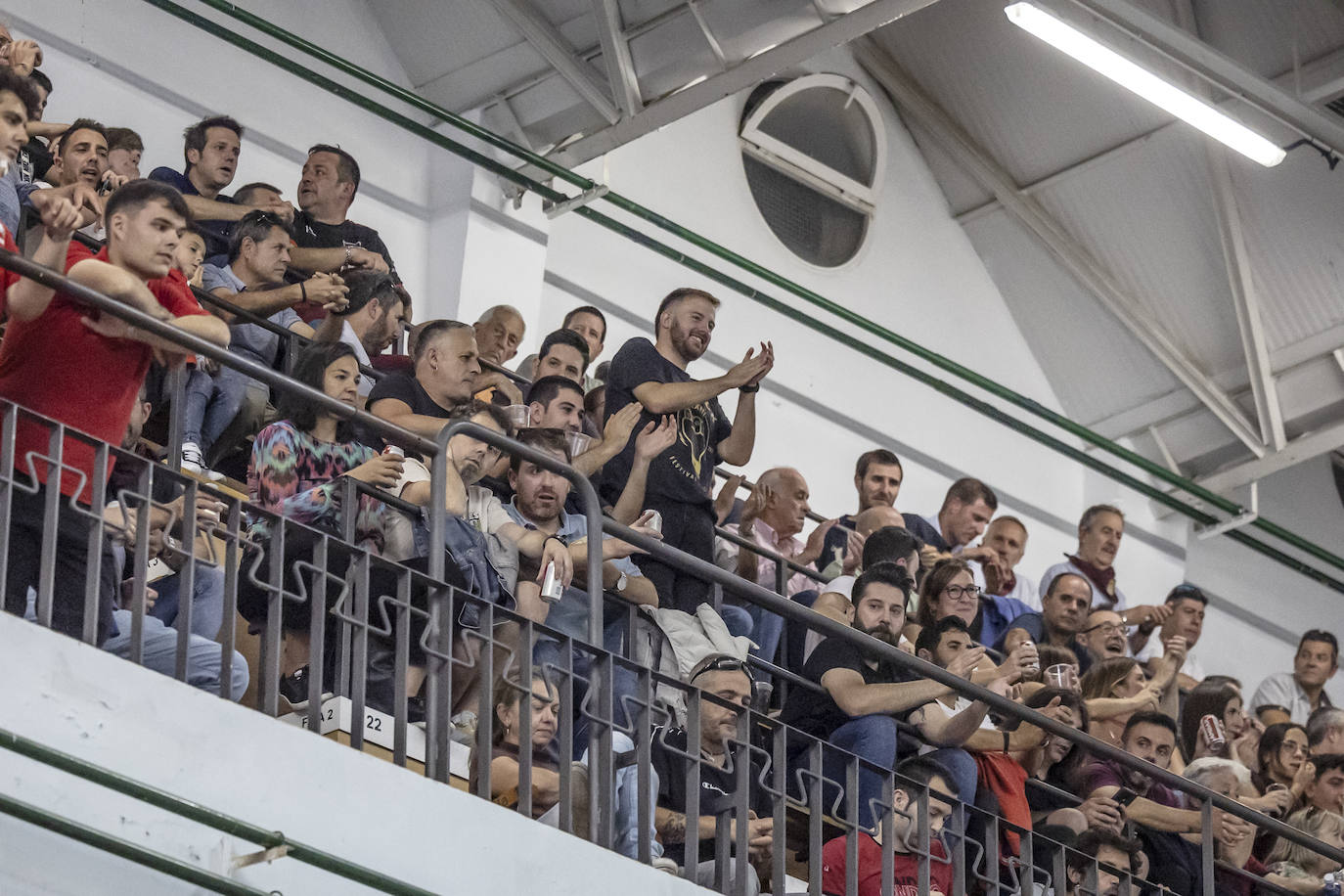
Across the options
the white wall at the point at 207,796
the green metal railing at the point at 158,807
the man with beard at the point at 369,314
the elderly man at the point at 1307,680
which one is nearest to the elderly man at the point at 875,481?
the man with beard at the point at 369,314

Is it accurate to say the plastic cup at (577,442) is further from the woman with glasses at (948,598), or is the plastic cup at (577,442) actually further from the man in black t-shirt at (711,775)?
the woman with glasses at (948,598)

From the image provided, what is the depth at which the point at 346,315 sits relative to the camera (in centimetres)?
749

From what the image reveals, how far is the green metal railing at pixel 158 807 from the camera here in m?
4.46

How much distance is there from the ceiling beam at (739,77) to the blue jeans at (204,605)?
5.09 m

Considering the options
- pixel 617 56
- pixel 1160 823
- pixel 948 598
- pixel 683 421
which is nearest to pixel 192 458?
pixel 683 421

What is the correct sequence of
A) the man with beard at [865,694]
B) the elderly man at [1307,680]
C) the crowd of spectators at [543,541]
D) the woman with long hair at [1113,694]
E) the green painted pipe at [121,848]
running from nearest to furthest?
1. the green painted pipe at [121,848]
2. the crowd of spectators at [543,541]
3. the man with beard at [865,694]
4. the woman with long hair at [1113,694]
5. the elderly man at [1307,680]

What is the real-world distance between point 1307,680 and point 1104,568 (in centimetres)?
136

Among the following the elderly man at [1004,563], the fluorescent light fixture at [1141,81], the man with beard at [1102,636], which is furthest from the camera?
the elderly man at [1004,563]

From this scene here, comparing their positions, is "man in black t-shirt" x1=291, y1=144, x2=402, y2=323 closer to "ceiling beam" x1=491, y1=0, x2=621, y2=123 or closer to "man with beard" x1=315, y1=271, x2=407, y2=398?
"man with beard" x1=315, y1=271, x2=407, y2=398

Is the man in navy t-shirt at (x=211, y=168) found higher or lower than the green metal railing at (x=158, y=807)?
higher

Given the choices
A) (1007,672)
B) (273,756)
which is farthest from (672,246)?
(273,756)

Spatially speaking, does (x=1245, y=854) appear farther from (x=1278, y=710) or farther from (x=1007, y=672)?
(x=1278, y=710)

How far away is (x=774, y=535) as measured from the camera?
29.5ft

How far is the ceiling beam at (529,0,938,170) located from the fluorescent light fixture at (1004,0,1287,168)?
49 cm
